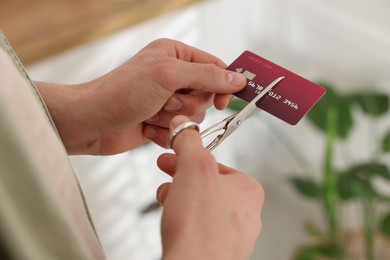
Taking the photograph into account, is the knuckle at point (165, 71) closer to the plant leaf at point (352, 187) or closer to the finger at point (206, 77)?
the finger at point (206, 77)

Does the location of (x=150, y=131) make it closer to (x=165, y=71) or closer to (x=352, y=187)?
(x=165, y=71)

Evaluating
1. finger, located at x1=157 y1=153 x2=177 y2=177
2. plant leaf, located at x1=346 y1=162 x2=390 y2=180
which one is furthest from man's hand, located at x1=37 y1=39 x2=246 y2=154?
plant leaf, located at x1=346 y1=162 x2=390 y2=180

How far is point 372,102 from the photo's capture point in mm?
1639

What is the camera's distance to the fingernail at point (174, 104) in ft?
2.75

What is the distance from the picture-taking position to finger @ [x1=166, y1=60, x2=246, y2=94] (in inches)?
31.4

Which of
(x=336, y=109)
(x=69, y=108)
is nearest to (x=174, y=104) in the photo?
(x=69, y=108)

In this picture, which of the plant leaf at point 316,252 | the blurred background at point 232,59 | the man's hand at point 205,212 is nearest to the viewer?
the man's hand at point 205,212

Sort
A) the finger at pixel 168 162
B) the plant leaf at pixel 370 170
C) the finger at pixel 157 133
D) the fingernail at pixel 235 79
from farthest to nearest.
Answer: the plant leaf at pixel 370 170 → the finger at pixel 157 133 → the fingernail at pixel 235 79 → the finger at pixel 168 162

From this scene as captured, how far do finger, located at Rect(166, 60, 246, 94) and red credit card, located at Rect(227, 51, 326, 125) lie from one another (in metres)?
0.02

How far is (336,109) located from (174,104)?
0.86 metres

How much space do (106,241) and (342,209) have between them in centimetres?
75

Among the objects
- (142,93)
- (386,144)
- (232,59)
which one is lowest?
(386,144)

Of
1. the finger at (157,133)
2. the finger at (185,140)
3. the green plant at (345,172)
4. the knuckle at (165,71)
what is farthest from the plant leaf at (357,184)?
the finger at (185,140)

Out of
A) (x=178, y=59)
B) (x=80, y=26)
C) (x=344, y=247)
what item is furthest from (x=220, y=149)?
(x=178, y=59)
